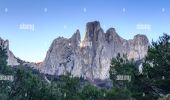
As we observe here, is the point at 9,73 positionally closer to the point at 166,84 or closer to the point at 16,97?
the point at 16,97

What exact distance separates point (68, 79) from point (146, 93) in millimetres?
31501

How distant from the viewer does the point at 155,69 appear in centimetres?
7219

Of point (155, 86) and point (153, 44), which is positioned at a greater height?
point (153, 44)

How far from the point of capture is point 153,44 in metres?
78.0

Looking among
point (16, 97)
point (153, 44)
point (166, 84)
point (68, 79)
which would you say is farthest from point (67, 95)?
point (166, 84)

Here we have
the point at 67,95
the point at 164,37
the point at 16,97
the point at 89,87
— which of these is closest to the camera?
the point at 164,37

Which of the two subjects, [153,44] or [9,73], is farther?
[9,73]

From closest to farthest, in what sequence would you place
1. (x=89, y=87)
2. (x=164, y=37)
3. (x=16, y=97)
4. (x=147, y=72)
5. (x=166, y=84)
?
(x=166, y=84), (x=147, y=72), (x=164, y=37), (x=16, y=97), (x=89, y=87)

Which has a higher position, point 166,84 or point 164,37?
point 164,37

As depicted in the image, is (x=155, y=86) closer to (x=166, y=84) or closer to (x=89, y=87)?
(x=166, y=84)

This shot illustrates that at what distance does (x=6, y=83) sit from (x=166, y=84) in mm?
44203

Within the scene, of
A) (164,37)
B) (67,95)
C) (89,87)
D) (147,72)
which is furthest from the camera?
(89,87)

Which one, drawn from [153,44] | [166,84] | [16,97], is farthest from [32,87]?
[166,84]

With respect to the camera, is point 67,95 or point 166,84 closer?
point 166,84
